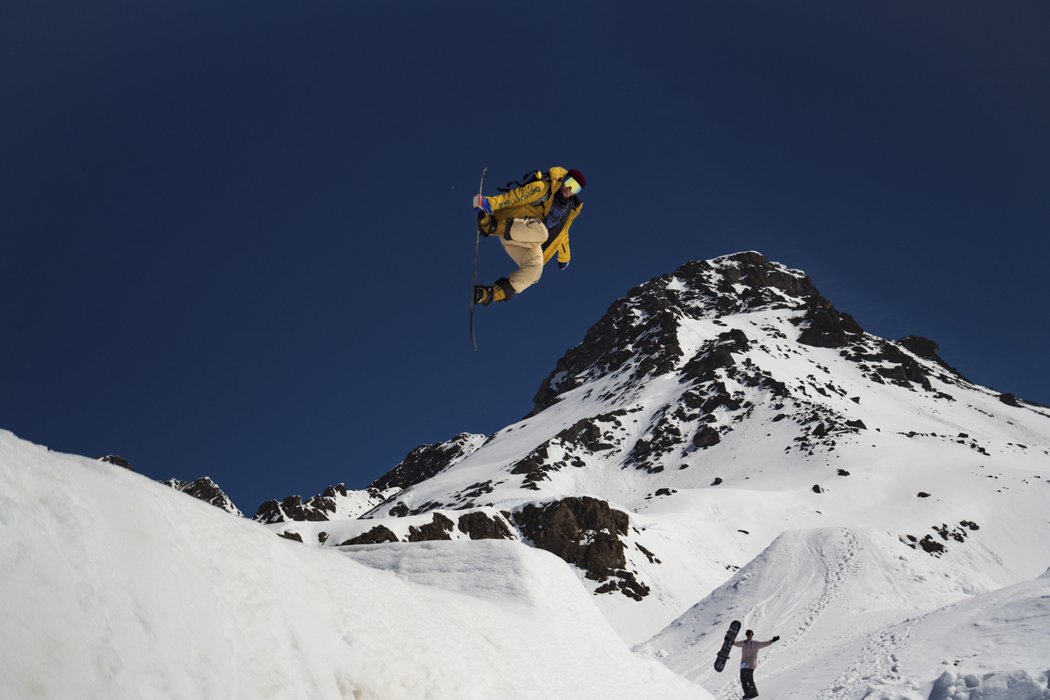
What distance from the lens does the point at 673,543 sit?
4147cm

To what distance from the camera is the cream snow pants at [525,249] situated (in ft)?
30.7

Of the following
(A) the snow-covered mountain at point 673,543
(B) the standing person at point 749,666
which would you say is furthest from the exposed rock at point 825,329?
(B) the standing person at point 749,666

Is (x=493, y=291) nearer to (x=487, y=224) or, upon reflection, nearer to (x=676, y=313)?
(x=487, y=224)

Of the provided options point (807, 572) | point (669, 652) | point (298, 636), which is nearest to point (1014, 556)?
point (807, 572)

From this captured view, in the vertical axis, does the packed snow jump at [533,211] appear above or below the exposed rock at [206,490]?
below

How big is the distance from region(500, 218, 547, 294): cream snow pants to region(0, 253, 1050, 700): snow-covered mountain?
12.5 ft

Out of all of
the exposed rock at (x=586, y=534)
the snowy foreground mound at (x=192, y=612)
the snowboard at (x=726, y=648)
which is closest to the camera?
the snowy foreground mound at (x=192, y=612)

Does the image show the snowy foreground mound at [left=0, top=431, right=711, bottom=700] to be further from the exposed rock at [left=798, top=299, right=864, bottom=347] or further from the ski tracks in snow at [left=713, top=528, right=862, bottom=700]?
the exposed rock at [left=798, top=299, right=864, bottom=347]

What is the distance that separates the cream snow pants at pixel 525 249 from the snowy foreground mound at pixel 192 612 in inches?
198

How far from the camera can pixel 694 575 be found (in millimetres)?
38656

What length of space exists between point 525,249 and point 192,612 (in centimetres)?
731

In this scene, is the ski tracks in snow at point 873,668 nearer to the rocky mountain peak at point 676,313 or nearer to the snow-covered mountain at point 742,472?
the snow-covered mountain at point 742,472

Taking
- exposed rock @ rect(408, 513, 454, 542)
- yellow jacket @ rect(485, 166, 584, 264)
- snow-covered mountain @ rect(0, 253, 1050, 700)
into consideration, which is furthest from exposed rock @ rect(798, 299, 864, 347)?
yellow jacket @ rect(485, 166, 584, 264)

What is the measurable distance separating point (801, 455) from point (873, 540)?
4457 cm
